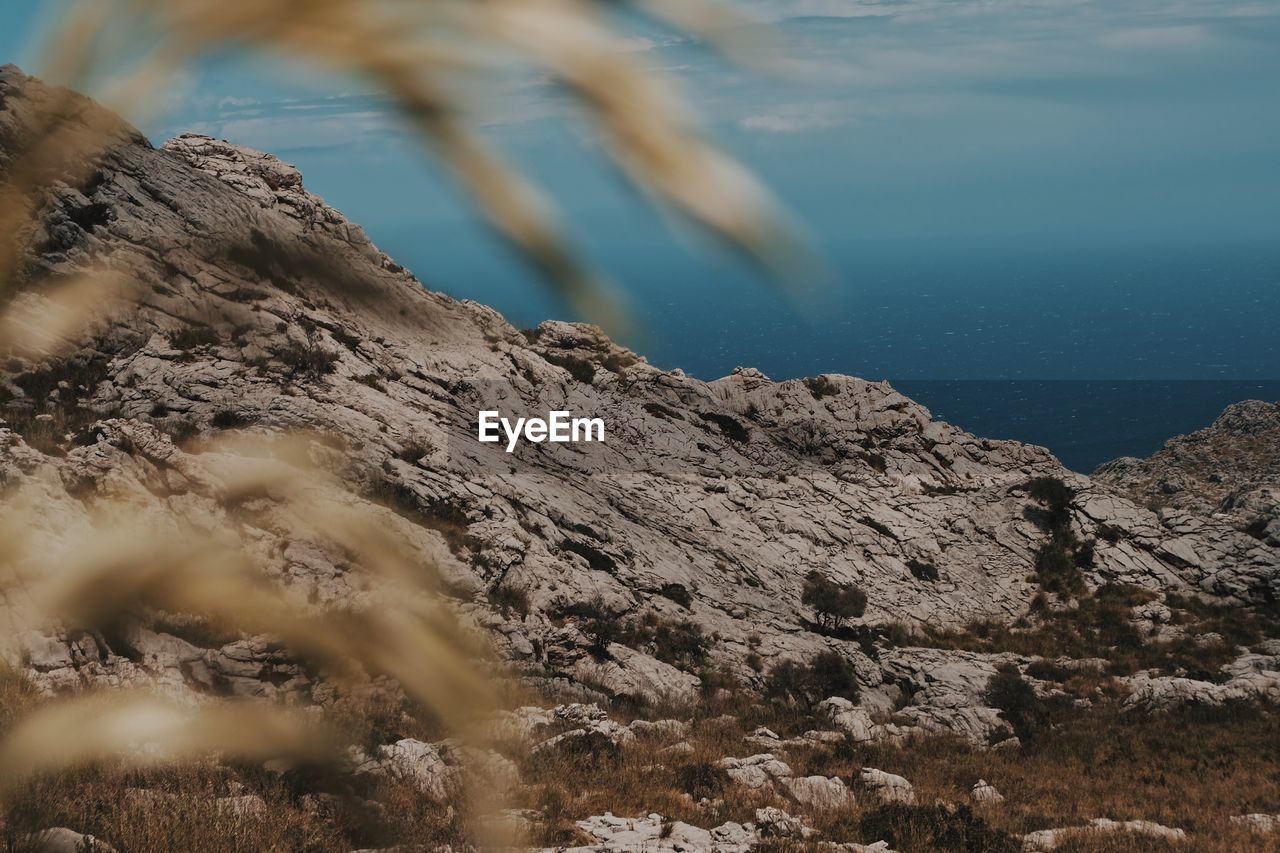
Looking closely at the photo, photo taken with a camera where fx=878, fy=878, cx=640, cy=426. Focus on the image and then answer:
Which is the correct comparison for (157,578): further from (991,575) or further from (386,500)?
(991,575)

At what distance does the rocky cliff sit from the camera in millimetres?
17906

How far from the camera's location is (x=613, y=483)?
28.5 m

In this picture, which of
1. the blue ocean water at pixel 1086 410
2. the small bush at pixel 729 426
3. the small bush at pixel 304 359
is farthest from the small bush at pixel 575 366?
the blue ocean water at pixel 1086 410

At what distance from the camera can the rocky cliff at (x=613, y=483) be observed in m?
17.9

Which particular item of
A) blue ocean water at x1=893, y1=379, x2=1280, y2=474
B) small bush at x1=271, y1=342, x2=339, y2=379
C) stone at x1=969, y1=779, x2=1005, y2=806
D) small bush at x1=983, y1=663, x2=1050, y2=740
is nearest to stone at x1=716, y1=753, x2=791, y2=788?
stone at x1=969, y1=779, x2=1005, y2=806

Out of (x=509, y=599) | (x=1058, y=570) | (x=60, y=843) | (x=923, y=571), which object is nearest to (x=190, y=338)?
(x=509, y=599)

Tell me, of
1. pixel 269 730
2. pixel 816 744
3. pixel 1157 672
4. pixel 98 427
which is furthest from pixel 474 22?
pixel 1157 672

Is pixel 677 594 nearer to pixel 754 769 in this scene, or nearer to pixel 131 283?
pixel 754 769

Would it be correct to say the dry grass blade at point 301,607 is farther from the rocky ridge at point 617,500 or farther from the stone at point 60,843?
the stone at point 60,843

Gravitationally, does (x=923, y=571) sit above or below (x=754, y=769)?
above

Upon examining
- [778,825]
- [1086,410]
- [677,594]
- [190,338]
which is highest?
[1086,410]

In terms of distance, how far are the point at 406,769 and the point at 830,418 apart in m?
28.8

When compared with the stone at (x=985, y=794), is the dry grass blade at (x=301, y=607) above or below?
above

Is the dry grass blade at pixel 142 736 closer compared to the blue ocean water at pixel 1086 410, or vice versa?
the dry grass blade at pixel 142 736
